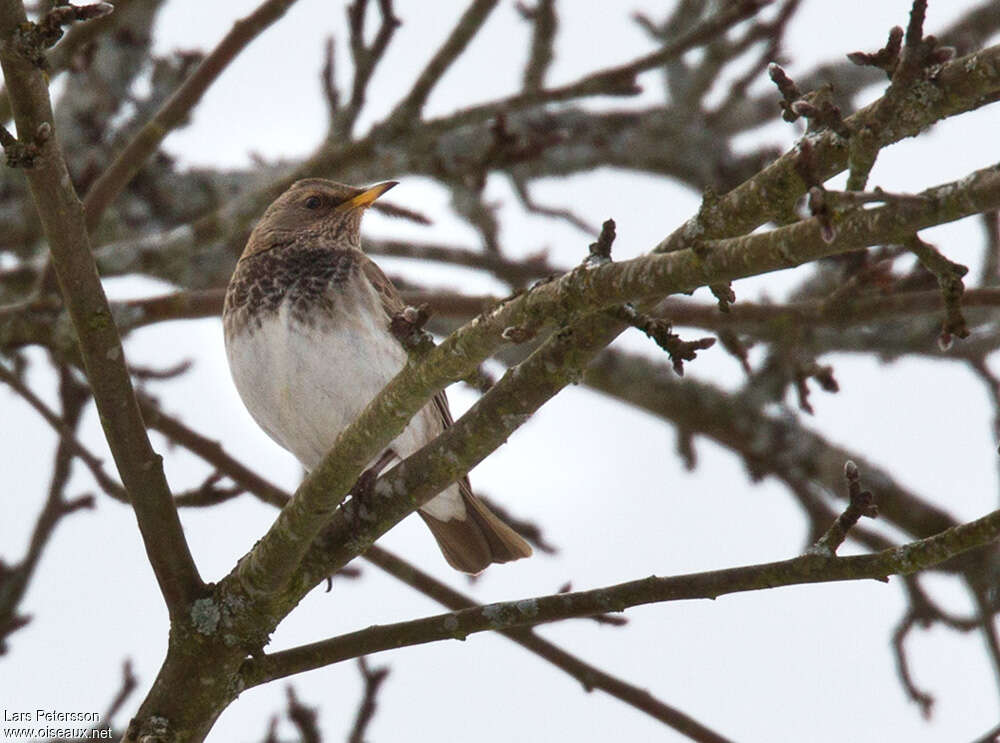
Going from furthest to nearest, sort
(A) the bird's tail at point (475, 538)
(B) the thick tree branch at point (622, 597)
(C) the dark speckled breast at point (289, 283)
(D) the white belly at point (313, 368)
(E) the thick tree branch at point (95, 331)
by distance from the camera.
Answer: (A) the bird's tail at point (475, 538) → (C) the dark speckled breast at point (289, 283) → (D) the white belly at point (313, 368) → (E) the thick tree branch at point (95, 331) → (B) the thick tree branch at point (622, 597)

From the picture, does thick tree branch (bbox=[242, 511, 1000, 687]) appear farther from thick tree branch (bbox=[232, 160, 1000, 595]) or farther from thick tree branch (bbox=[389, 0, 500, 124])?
thick tree branch (bbox=[389, 0, 500, 124])

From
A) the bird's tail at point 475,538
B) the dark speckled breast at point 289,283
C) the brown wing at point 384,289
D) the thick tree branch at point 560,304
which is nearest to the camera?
the thick tree branch at point 560,304

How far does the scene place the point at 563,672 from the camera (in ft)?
15.7

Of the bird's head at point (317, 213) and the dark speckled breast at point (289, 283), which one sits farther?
the bird's head at point (317, 213)

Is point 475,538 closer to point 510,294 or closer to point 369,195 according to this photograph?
point 369,195

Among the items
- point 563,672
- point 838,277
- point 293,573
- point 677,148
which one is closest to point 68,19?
point 293,573

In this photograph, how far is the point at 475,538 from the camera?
6.11 meters

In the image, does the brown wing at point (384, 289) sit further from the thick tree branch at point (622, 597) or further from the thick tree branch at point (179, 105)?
the thick tree branch at point (622, 597)

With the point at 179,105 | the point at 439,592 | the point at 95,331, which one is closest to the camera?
the point at 95,331

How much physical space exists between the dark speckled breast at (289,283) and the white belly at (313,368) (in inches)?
2.2

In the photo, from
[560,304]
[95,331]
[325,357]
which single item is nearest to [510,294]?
[560,304]

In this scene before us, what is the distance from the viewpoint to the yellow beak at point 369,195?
6.41 metres

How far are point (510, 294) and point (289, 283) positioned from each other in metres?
2.45

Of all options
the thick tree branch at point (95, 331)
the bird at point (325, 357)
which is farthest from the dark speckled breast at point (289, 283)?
the thick tree branch at point (95, 331)
